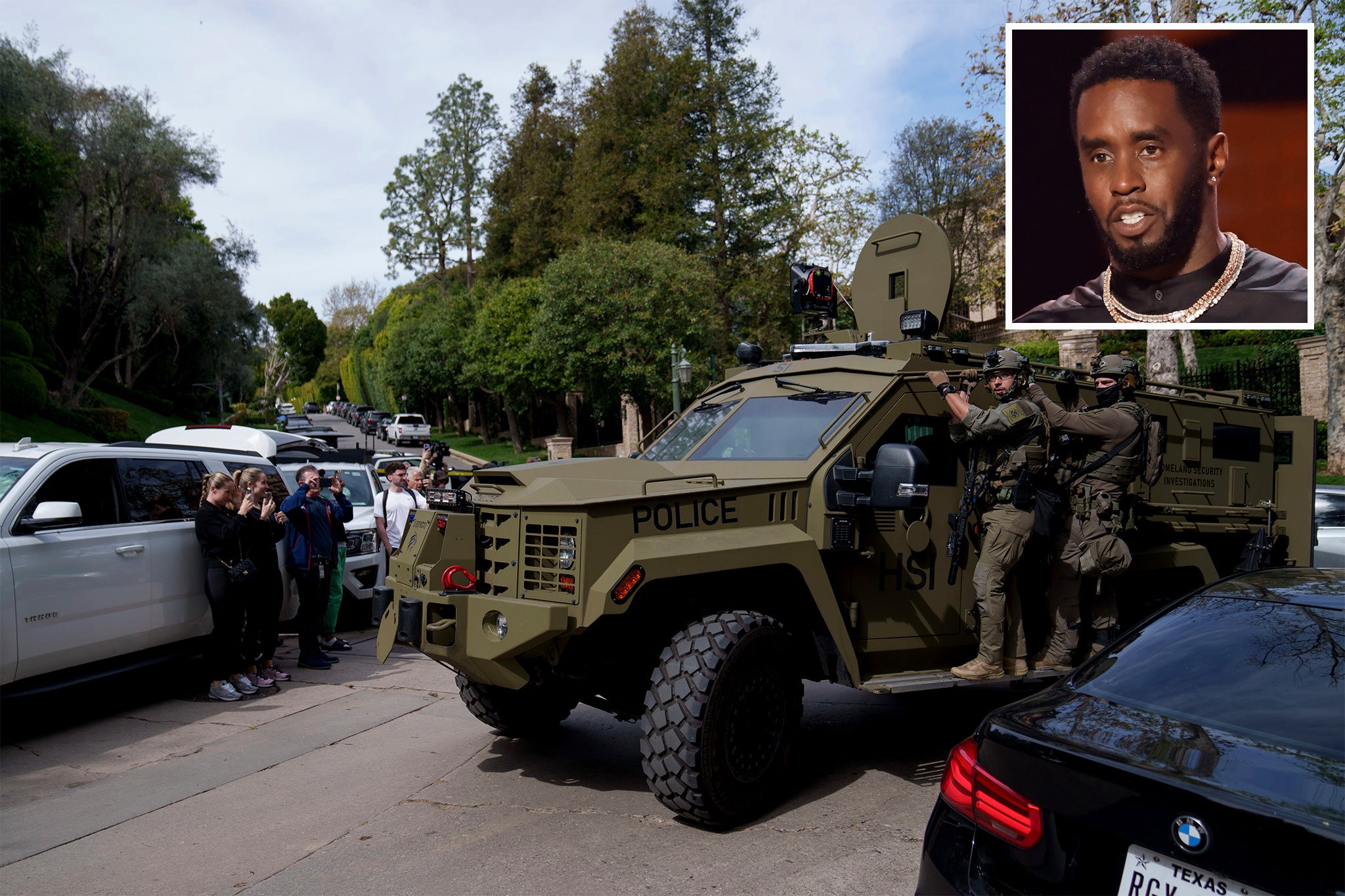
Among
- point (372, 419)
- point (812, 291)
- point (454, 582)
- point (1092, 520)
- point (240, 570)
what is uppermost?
point (812, 291)

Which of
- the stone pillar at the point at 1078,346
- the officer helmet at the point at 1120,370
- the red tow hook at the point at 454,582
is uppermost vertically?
the stone pillar at the point at 1078,346

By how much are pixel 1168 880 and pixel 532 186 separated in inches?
1642

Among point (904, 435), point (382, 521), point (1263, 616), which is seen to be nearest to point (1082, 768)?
point (1263, 616)

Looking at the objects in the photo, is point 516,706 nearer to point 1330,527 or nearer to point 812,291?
point 812,291

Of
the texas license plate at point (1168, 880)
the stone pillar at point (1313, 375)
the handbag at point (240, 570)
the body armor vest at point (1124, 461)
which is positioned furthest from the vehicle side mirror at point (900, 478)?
the stone pillar at point (1313, 375)

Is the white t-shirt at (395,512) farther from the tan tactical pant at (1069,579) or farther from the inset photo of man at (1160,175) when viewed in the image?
the inset photo of man at (1160,175)

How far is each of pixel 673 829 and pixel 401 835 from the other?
1293 mm

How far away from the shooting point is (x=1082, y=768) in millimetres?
2410

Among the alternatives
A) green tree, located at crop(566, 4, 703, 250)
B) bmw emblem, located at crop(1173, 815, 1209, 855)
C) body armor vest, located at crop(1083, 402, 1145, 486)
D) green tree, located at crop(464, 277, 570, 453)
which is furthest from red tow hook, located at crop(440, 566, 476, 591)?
green tree, located at crop(464, 277, 570, 453)

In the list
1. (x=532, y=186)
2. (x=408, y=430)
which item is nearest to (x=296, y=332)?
(x=408, y=430)

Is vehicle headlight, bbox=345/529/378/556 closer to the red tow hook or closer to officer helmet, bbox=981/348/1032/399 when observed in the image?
the red tow hook

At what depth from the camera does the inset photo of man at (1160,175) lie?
16.0m

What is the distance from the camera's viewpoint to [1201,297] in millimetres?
16562

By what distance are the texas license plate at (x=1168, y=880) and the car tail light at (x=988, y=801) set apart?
0.24m
